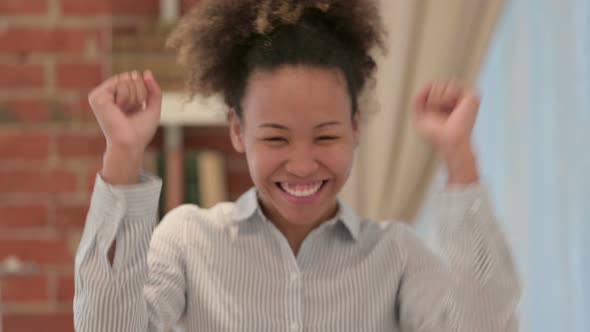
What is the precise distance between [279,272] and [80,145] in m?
1.01

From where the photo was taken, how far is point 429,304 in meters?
1.38

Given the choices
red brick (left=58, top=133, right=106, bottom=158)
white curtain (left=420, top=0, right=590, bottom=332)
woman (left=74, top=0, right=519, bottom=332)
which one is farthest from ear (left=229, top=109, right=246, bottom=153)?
white curtain (left=420, top=0, right=590, bottom=332)

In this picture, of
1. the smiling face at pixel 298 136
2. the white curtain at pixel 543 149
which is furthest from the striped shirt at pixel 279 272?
the white curtain at pixel 543 149

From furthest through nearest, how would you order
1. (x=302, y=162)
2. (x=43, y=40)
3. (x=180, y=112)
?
(x=43, y=40), (x=180, y=112), (x=302, y=162)

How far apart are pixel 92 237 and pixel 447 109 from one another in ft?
1.96

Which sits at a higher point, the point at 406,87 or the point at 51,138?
the point at 406,87

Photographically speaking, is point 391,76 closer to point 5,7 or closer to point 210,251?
point 210,251

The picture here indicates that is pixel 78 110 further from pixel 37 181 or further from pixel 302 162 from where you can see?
pixel 302 162

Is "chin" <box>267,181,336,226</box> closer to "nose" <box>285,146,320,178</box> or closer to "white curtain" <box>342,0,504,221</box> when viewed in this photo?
"nose" <box>285,146,320,178</box>

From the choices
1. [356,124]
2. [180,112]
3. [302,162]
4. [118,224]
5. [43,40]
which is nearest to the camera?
[118,224]

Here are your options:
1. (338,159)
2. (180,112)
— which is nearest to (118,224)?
(338,159)

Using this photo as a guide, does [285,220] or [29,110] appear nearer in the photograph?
[285,220]

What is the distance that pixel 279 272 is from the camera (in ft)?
4.63

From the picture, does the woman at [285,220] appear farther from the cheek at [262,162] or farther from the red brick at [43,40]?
the red brick at [43,40]
